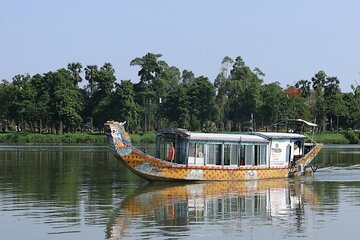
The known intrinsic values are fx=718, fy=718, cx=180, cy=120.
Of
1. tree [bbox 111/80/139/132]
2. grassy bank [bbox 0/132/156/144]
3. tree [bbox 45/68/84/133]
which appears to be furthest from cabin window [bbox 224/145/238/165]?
tree [bbox 45/68/84/133]

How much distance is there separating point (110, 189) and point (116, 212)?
837 cm

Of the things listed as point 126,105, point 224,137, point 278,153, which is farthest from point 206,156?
point 126,105

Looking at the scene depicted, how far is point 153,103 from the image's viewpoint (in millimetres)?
130250

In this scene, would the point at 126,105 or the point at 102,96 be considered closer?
the point at 126,105

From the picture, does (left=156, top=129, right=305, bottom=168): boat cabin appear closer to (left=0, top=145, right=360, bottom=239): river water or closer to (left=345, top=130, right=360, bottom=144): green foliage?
(left=0, top=145, right=360, bottom=239): river water

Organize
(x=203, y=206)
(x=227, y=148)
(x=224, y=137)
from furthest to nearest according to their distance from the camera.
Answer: (x=227, y=148), (x=224, y=137), (x=203, y=206)

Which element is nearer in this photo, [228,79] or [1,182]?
[1,182]

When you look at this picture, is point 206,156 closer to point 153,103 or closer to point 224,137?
point 224,137

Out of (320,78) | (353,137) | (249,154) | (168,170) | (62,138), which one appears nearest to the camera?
(168,170)

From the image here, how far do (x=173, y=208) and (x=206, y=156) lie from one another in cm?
1047

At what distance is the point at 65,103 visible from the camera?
116438 millimetres

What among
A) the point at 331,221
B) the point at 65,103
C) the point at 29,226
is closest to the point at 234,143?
the point at 331,221

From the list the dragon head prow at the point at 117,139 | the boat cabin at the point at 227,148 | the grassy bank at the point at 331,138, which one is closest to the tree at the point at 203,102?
the grassy bank at the point at 331,138

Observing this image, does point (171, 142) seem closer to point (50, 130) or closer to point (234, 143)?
point (234, 143)
